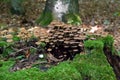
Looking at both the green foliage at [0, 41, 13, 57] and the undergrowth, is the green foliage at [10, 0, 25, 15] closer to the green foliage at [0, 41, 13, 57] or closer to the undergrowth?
the green foliage at [0, 41, 13, 57]

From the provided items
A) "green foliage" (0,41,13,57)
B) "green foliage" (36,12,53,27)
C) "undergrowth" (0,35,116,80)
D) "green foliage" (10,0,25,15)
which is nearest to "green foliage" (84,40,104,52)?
"undergrowth" (0,35,116,80)

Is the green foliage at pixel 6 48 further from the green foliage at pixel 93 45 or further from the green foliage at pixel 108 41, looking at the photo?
the green foliage at pixel 108 41

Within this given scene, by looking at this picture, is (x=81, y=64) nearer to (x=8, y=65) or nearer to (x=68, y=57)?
(x=68, y=57)

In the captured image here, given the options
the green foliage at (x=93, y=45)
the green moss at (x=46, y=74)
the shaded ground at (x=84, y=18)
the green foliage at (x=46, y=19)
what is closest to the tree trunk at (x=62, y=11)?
the green foliage at (x=46, y=19)

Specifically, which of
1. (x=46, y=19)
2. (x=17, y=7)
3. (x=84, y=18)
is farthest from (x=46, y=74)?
(x=17, y=7)

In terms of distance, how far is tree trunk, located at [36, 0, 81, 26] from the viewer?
22.1ft

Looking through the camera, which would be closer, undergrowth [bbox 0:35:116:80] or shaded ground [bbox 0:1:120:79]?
undergrowth [bbox 0:35:116:80]

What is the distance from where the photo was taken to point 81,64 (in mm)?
3422

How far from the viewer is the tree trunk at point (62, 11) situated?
22.1ft

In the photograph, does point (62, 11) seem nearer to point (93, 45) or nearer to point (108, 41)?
point (108, 41)

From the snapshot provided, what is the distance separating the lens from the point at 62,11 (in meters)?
6.87

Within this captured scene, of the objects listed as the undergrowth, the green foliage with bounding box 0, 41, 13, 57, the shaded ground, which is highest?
the green foliage with bounding box 0, 41, 13, 57

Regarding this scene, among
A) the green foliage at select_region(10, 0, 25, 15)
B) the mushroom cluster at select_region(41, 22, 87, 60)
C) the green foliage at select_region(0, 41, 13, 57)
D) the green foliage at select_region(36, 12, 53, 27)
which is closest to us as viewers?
the mushroom cluster at select_region(41, 22, 87, 60)

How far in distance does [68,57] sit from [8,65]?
0.82m
